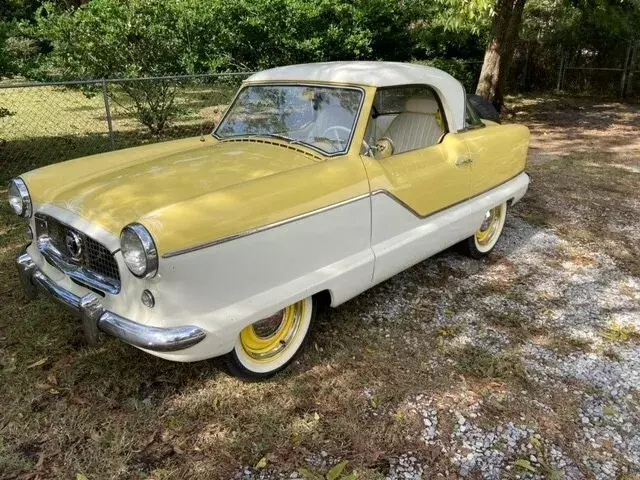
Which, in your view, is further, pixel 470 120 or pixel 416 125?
pixel 470 120

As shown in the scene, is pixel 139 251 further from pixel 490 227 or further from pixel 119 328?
pixel 490 227

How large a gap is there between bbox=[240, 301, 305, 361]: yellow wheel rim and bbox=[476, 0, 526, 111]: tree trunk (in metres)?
8.69

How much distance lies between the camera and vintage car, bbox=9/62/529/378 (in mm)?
2402

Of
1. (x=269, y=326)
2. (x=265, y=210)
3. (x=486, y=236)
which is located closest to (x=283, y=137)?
(x=265, y=210)

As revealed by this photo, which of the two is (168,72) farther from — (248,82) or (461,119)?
(461,119)

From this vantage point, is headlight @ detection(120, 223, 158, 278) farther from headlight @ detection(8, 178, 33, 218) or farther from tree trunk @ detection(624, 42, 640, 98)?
tree trunk @ detection(624, 42, 640, 98)

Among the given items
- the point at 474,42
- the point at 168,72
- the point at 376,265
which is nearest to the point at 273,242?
the point at 376,265

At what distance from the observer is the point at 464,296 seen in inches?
159

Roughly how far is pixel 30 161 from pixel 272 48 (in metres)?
5.63

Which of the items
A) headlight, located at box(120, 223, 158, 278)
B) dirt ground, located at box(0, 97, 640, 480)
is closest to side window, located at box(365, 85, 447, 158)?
dirt ground, located at box(0, 97, 640, 480)

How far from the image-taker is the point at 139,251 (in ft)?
7.55

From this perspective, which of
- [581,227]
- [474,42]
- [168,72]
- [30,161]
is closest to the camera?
[581,227]

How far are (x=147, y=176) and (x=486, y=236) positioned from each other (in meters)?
3.05

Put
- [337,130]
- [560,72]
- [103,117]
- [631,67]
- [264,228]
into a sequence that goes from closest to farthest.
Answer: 1. [264,228]
2. [337,130]
3. [103,117]
4. [631,67]
5. [560,72]
